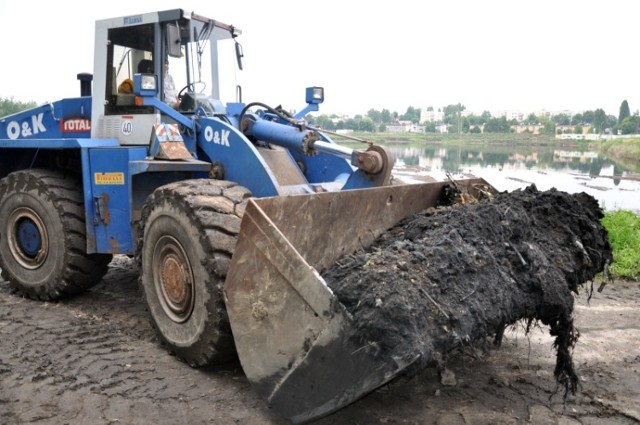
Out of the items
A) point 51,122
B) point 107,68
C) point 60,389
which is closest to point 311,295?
point 60,389

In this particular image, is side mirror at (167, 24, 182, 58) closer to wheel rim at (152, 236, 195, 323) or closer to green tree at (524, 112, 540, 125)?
wheel rim at (152, 236, 195, 323)

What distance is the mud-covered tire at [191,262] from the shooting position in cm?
391

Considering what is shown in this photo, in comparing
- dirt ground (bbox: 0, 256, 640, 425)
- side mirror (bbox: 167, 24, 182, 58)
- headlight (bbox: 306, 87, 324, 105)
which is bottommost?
dirt ground (bbox: 0, 256, 640, 425)

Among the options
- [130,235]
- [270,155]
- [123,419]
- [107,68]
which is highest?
[107,68]

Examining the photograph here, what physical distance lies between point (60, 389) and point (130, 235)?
67.2 inches

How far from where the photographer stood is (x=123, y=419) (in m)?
3.54

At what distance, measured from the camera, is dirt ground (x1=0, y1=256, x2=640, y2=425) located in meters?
3.61

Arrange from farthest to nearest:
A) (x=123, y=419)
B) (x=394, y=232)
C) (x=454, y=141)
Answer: (x=454, y=141) → (x=394, y=232) → (x=123, y=419)

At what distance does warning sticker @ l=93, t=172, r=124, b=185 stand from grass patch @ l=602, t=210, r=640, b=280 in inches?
209

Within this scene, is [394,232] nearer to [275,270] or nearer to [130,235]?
[275,270]

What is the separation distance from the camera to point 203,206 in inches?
160

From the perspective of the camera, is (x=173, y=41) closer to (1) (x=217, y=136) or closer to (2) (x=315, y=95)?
(1) (x=217, y=136)

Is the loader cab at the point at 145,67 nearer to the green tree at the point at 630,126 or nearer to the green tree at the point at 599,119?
the green tree at the point at 630,126

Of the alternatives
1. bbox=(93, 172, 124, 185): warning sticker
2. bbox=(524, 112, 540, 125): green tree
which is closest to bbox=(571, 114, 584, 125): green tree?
bbox=(524, 112, 540, 125): green tree
